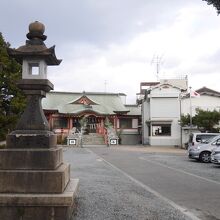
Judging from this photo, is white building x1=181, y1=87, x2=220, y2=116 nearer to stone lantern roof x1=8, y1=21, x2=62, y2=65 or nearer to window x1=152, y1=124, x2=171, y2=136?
window x1=152, y1=124, x2=171, y2=136

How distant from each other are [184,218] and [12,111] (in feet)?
73.2

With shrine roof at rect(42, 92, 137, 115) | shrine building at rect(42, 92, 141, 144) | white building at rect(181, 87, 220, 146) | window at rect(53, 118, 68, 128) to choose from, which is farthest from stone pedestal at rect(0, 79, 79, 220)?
window at rect(53, 118, 68, 128)

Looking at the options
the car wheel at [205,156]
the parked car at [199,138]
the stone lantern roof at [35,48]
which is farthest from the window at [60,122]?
the stone lantern roof at [35,48]

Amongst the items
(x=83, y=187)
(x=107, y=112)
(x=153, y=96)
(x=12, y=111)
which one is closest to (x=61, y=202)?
(x=83, y=187)

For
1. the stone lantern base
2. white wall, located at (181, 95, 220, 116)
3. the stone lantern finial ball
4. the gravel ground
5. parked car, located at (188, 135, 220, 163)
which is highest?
white wall, located at (181, 95, 220, 116)

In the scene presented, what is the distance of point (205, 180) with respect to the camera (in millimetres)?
16375

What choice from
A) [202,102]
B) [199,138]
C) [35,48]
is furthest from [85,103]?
[35,48]

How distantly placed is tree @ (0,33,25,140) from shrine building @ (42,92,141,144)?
2853cm

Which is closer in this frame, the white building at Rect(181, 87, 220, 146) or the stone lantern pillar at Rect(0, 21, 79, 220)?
Answer: the stone lantern pillar at Rect(0, 21, 79, 220)

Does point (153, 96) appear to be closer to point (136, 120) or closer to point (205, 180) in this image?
point (136, 120)

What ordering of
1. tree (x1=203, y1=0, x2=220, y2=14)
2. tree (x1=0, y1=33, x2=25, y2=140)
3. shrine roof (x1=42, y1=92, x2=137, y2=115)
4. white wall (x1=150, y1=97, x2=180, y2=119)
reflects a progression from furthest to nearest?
shrine roof (x1=42, y1=92, x2=137, y2=115) → white wall (x1=150, y1=97, x2=180, y2=119) → tree (x1=0, y1=33, x2=25, y2=140) → tree (x1=203, y1=0, x2=220, y2=14)

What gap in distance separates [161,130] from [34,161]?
1895 inches

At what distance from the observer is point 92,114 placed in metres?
60.3

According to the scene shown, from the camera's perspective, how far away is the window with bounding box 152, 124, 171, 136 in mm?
55781
